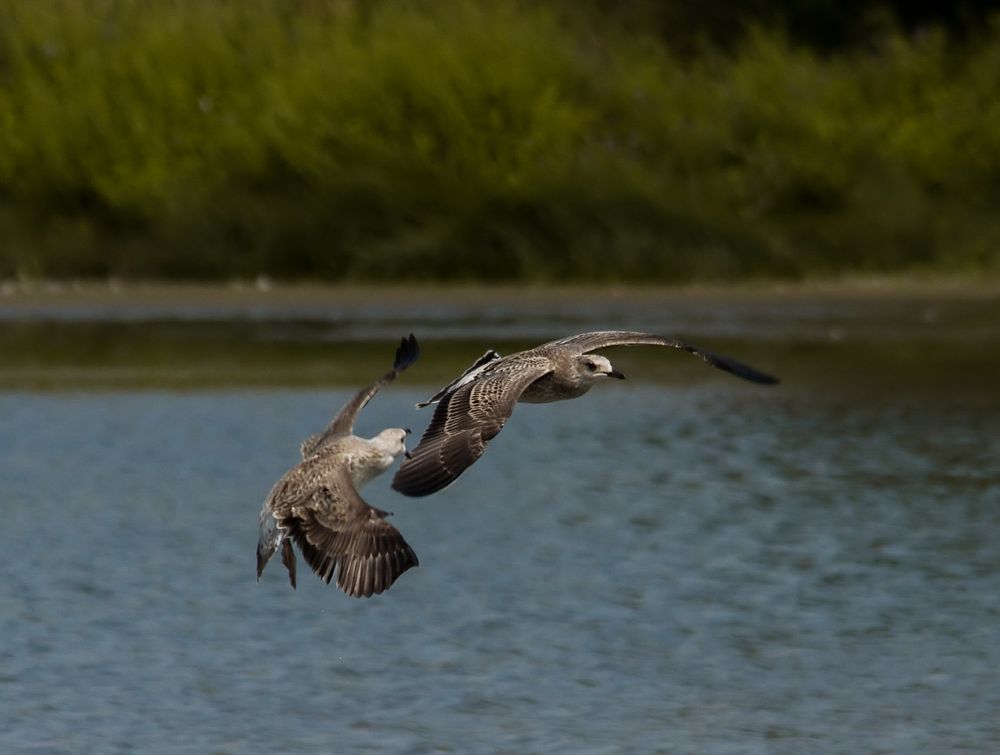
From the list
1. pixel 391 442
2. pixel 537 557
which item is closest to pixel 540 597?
pixel 537 557

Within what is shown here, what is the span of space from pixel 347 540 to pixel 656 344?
2.06 meters

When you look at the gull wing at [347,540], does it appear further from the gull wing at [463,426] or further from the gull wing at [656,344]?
the gull wing at [656,344]

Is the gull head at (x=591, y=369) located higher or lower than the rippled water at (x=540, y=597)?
higher

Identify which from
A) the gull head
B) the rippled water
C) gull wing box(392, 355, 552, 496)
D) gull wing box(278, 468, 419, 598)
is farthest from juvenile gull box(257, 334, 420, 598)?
the rippled water

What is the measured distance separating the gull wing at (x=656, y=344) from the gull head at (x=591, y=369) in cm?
4

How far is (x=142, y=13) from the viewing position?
30047 mm

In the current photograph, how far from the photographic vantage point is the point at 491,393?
32.6ft

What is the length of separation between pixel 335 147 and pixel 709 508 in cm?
1337

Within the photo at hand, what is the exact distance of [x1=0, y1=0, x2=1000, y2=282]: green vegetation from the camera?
27047 millimetres

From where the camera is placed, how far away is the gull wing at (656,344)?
1057cm

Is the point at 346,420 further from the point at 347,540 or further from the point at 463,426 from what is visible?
the point at 347,540

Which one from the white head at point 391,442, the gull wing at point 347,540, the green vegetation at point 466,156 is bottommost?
the gull wing at point 347,540

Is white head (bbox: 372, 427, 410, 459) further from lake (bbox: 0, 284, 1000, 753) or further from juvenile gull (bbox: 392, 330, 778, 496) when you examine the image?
lake (bbox: 0, 284, 1000, 753)

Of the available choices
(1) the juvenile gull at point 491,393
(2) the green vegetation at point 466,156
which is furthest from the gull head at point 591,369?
(2) the green vegetation at point 466,156
